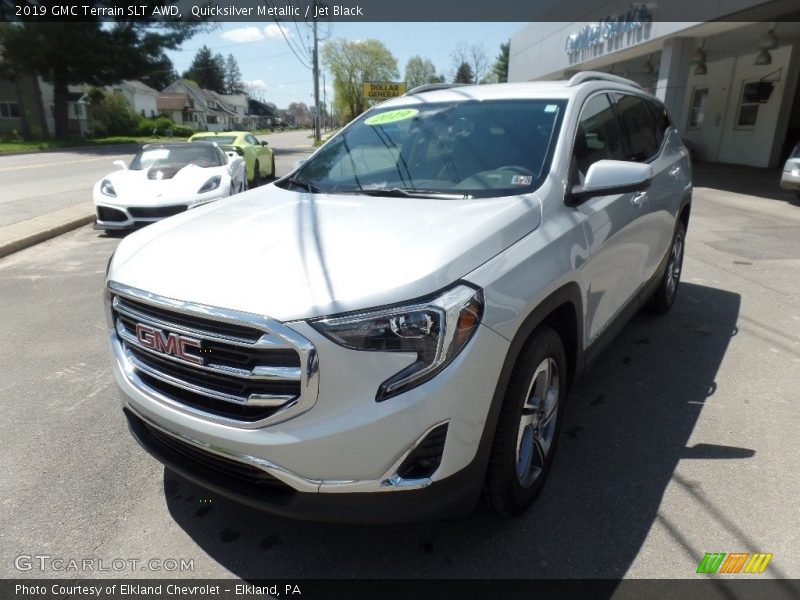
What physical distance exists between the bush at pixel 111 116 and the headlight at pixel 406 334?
184 ft

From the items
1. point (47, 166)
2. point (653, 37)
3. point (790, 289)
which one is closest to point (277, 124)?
point (47, 166)

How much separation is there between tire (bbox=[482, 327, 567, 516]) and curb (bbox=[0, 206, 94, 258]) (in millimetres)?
7784

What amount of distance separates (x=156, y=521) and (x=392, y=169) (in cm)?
214

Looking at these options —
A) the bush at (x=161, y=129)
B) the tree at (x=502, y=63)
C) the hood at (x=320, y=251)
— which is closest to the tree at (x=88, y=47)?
the bush at (x=161, y=129)

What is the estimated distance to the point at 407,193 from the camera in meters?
2.88

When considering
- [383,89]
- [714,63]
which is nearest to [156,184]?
[714,63]

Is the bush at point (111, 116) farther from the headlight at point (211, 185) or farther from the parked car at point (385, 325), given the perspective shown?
the parked car at point (385, 325)

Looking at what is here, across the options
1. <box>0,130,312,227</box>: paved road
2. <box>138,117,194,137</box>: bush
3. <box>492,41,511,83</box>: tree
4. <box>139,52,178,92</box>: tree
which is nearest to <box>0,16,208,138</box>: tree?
Result: <box>139,52,178,92</box>: tree

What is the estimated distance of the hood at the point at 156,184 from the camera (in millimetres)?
8281

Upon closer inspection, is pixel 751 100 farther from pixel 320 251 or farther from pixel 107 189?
pixel 320 251

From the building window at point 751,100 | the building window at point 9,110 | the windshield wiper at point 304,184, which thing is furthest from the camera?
the building window at point 9,110

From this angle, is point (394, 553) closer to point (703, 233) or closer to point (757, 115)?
point (703, 233)

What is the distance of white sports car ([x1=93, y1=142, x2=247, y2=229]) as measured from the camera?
8.26m

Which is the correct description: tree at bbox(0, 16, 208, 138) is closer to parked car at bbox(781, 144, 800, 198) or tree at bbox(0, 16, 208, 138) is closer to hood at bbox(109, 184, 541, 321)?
parked car at bbox(781, 144, 800, 198)
